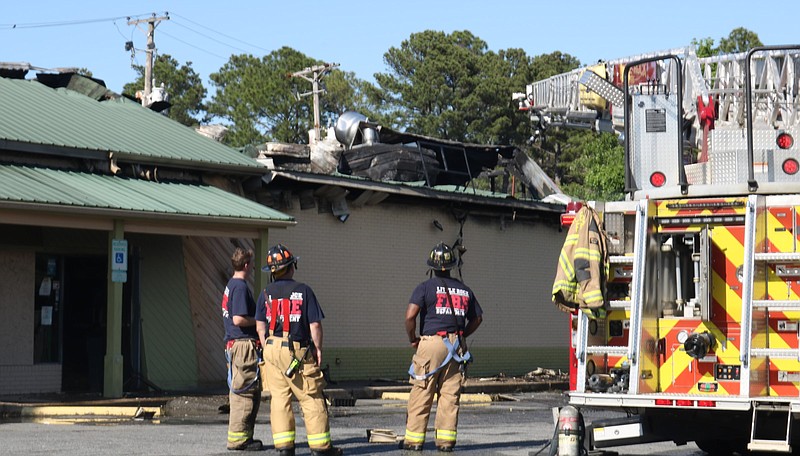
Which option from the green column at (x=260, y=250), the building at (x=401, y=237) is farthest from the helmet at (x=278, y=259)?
the building at (x=401, y=237)

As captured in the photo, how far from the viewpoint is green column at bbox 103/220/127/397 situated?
18.2 metres

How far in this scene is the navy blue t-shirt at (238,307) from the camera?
39.8 feet

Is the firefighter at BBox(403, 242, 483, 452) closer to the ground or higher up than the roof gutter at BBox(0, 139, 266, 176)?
closer to the ground

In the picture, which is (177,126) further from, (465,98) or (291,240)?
(465,98)

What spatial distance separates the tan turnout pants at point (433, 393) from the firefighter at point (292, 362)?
751 mm

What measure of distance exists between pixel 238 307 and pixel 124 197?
22.9ft

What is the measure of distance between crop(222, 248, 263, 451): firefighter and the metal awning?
5.69m

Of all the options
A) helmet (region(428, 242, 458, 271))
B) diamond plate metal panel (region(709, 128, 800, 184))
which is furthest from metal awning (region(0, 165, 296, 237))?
diamond plate metal panel (region(709, 128, 800, 184))

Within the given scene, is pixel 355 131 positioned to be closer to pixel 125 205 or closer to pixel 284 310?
pixel 125 205

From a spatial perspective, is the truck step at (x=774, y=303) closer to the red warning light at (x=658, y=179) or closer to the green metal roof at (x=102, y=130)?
the red warning light at (x=658, y=179)

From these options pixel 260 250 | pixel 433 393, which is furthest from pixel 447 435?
pixel 260 250

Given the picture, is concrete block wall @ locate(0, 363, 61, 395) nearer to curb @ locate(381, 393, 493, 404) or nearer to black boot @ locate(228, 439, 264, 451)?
curb @ locate(381, 393, 493, 404)

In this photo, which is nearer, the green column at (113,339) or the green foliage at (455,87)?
the green column at (113,339)

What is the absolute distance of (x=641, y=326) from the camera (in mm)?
10469
